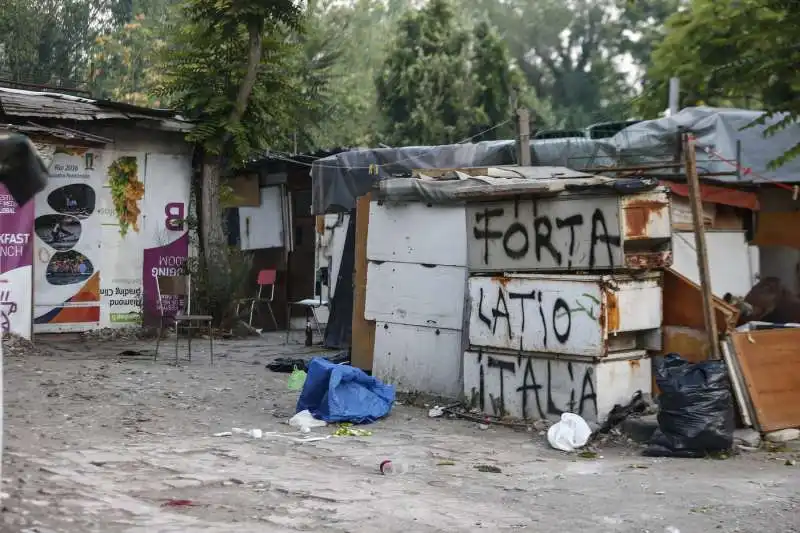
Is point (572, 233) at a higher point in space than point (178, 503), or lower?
higher

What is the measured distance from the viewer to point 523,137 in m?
13.0

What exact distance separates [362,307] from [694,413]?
4.62 m

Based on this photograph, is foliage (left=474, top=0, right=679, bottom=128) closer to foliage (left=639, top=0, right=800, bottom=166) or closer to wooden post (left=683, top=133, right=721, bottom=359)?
foliage (left=639, top=0, right=800, bottom=166)

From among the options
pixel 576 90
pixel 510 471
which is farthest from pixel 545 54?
pixel 510 471

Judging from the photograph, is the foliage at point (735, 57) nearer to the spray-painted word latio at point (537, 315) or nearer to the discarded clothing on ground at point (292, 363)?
the spray-painted word latio at point (537, 315)

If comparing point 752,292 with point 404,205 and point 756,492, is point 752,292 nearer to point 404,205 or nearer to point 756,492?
point 404,205

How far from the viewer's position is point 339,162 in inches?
647

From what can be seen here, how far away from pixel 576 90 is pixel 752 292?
39.2 m

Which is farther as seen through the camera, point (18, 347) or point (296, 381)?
point (18, 347)

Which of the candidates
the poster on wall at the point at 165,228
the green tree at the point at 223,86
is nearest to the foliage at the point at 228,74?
the green tree at the point at 223,86

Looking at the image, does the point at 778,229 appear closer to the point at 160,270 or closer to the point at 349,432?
the point at 349,432

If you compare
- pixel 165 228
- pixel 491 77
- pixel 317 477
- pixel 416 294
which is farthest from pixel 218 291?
pixel 491 77

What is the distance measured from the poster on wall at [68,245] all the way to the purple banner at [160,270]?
0.87 meters

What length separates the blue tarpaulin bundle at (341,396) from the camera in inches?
364
